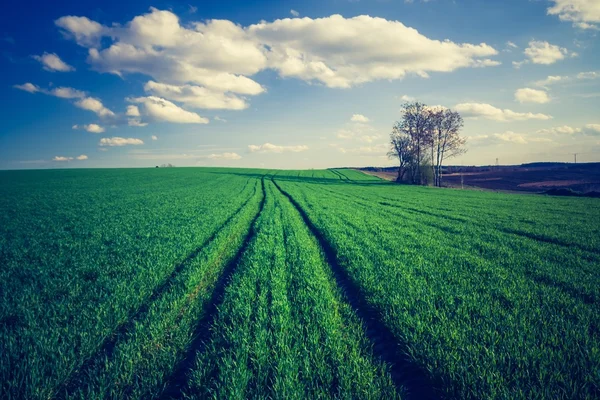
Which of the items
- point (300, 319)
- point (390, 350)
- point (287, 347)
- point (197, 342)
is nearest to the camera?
point (287, 347)

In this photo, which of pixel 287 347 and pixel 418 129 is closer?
pixel 287 347

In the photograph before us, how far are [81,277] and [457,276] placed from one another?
10433 mm

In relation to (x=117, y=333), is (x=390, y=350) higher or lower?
lower

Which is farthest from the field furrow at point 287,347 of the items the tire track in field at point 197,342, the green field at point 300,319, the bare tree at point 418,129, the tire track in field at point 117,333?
the bare tree at point 418,129

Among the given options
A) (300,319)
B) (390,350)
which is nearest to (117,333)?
(300,319)

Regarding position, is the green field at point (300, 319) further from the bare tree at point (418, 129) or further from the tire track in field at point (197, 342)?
the bare tree at point (418, 129)

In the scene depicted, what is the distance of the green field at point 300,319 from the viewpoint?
143 inches

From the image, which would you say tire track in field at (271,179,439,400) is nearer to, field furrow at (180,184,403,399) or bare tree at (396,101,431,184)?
field furrow at (180,184,403,399)

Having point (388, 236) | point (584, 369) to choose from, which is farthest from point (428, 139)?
point (584, 369)

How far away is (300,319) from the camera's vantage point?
17.2 feet

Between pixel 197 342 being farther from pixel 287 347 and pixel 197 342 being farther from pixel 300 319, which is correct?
pixel 300 319

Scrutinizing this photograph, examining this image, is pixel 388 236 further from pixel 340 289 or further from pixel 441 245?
pixel 340 289

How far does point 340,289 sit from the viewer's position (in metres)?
6.77

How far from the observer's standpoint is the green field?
3.62m
